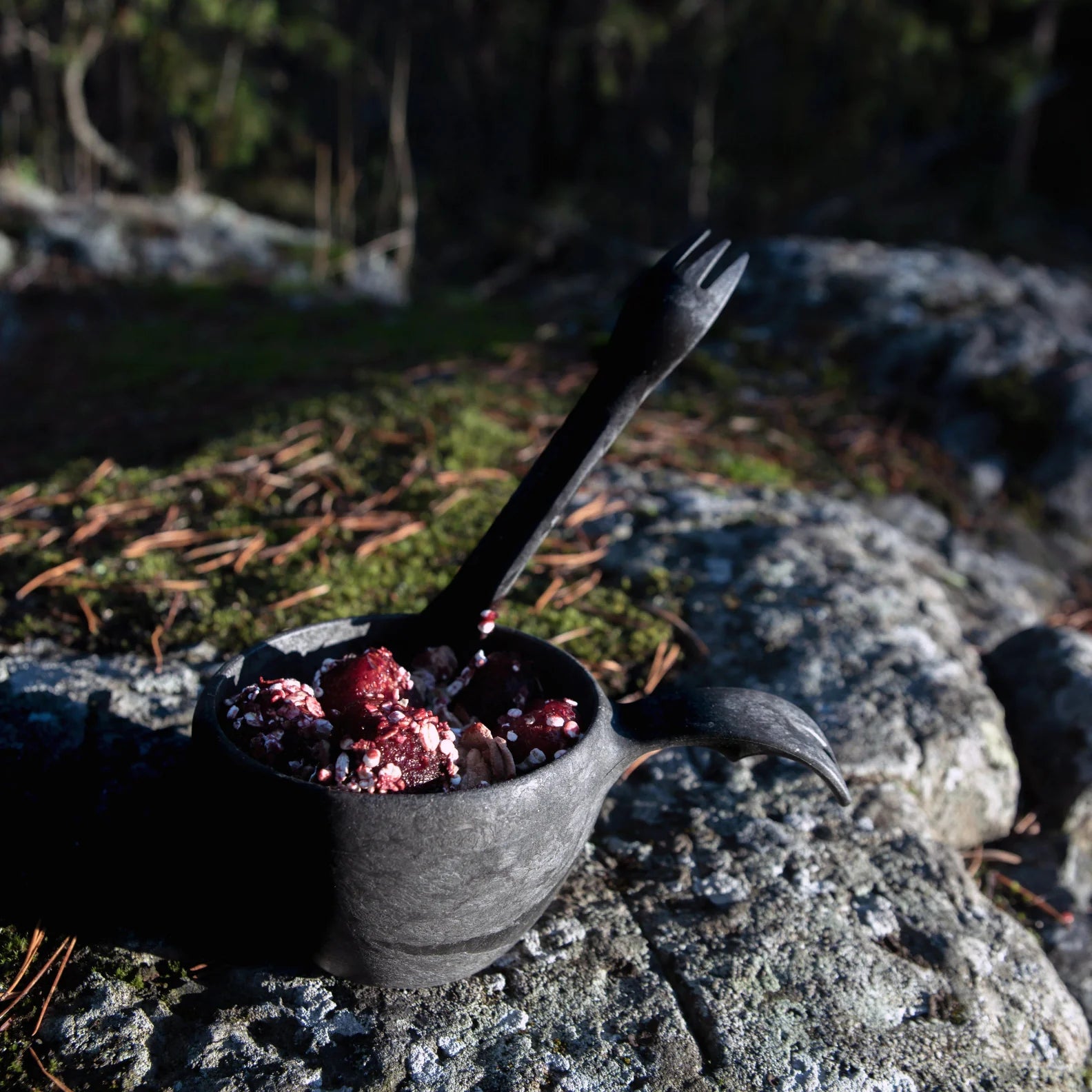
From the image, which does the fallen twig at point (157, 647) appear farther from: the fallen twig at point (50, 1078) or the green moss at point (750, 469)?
the green moss at point (750, 469)

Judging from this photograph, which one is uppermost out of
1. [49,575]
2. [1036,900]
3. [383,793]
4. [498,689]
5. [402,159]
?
[383,793]

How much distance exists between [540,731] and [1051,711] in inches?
66.9

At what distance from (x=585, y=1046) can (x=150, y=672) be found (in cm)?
134

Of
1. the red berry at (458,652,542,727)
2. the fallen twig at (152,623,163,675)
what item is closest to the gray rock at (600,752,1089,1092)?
the red berry at (458,652,542,727)

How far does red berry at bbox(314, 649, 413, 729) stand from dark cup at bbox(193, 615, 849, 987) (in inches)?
6.8

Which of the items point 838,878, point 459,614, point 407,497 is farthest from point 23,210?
point 838,878

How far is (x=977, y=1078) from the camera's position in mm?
1663

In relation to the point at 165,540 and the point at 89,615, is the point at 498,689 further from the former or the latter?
the point at 165,540

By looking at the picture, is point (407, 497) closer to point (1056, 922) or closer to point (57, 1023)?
point (57, 1023)

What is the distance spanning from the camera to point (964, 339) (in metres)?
4.78

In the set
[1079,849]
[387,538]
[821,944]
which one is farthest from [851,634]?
[387,538]

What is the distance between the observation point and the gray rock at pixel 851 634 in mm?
2424

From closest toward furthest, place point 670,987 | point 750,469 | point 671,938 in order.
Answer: point 670,987, point 671,938, point 750,469

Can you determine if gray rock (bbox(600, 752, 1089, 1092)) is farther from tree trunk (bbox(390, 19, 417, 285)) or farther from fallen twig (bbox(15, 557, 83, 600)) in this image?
tree trunk (bbox(390, 19, 417, 285))
